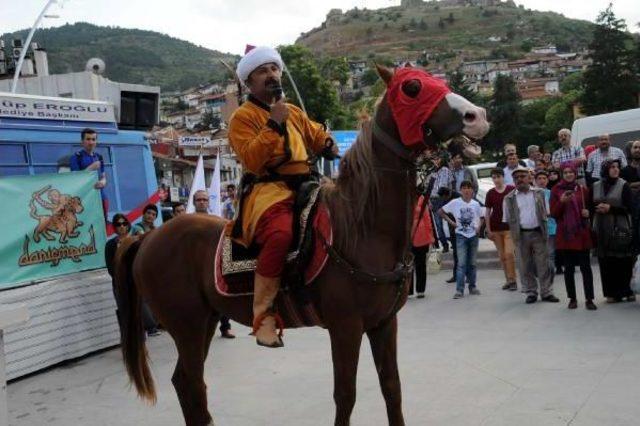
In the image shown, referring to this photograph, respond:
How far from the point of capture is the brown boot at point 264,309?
3855 millimetres

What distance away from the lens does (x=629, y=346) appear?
21.4 feet

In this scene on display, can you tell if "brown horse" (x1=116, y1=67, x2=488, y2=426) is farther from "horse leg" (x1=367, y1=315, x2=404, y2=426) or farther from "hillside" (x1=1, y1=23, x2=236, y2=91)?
"hillside" (x1=1, y1=23, x2=236, y2=91)

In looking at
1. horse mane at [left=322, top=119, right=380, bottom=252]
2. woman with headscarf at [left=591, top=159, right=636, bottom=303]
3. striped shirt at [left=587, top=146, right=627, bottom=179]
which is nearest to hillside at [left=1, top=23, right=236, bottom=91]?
striped shirt at [left=587, top=146, right=627, bottom=179]

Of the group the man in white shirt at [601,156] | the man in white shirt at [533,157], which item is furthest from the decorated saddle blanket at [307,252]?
the man in white shirt at [533,157]

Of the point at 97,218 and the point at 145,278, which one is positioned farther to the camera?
the point at 97,218

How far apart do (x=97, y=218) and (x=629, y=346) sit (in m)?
6.26

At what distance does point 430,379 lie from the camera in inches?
229

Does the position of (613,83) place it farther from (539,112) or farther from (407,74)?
(407,74)

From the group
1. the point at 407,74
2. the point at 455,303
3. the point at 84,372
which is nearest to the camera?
the point at 407,74

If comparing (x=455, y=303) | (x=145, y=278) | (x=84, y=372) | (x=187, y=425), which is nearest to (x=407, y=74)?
(x=145, y=278)

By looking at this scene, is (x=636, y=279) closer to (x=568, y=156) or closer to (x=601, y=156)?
(x=601, y=156)

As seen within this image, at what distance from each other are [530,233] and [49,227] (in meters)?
6.47

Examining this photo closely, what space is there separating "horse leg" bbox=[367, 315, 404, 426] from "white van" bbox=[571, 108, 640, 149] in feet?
36.4

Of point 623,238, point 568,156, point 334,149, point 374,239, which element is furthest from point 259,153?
point 568,156
